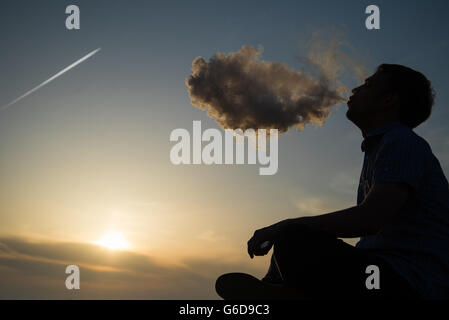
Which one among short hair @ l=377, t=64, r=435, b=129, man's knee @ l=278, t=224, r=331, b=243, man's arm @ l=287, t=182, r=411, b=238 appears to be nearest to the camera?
man's arm @ l=287, t=182, r=411, b=238

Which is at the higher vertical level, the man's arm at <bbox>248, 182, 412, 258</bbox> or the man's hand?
the man's arm at <bbox>248, 182, 412, 258</bbox>

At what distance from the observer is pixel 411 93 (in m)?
3.08

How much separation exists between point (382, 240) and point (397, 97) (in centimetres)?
125

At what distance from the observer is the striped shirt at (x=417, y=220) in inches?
89.2

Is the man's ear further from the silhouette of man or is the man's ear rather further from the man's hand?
the man's hand

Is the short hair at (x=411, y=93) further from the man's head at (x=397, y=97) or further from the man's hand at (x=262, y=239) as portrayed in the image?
the man's hand at (x=262, y=239)

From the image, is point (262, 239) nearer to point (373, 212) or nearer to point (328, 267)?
point (328, 267)

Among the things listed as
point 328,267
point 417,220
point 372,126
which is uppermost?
point 372,126

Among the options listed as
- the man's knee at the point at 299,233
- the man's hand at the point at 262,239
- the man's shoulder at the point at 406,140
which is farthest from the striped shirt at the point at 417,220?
the man's hand at the point at 262,239

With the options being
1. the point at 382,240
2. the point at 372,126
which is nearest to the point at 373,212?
the point at 382,240

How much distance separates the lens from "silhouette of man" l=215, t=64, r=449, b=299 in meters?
2.25

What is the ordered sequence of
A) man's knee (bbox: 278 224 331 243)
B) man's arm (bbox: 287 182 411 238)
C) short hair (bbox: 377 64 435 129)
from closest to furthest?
man's arm (bbox: 287 182 411 238)
man's knee (bbox: 278 224 331 243)
short hair (bbox: 377 64 435 129)

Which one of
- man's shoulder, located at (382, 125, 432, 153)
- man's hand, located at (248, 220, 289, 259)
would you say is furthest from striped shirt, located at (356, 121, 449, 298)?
man's hand, located at (248, 220, 289, 259)
